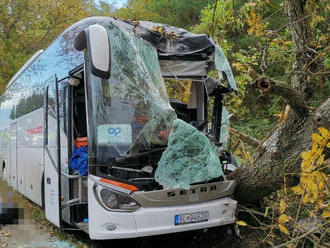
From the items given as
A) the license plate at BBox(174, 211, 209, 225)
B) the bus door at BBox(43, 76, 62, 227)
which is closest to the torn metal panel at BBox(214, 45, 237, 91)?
the license plate at BBox(174, 211, 209, 225)

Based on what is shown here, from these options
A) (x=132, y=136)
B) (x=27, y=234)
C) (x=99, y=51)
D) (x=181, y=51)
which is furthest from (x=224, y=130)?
(x=27, y=234)

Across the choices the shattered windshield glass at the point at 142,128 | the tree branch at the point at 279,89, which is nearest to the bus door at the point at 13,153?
the shattered windshield glass at the point at 142,128

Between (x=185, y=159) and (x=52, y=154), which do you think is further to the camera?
(x=52, y=154)

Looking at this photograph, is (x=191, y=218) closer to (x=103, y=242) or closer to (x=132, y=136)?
(x=132, y=136)

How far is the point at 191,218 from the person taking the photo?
199 inches

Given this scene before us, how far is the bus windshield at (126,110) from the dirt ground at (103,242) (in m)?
1.49

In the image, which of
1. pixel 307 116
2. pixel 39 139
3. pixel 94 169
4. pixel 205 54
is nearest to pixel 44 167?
pixel 39 139

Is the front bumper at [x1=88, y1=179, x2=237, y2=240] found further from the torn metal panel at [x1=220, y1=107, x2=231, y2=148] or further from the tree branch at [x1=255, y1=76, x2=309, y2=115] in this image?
the tree branch at [x1=255, y1=76, x2=309, y2=115]

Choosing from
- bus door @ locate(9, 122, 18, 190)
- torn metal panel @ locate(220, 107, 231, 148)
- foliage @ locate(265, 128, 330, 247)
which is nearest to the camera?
foliage @ locate(265, 128, 330, 247)

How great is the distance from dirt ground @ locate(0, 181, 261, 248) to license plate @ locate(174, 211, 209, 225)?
818 mm

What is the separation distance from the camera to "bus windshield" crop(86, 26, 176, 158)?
4.98 m

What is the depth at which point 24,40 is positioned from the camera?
19.3 m

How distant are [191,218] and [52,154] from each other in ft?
7.80

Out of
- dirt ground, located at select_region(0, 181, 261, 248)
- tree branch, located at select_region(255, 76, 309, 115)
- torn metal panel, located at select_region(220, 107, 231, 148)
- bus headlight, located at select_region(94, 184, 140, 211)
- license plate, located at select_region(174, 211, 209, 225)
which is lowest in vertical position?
dirt ground, located at select_region(0, 181, 261, 248)
